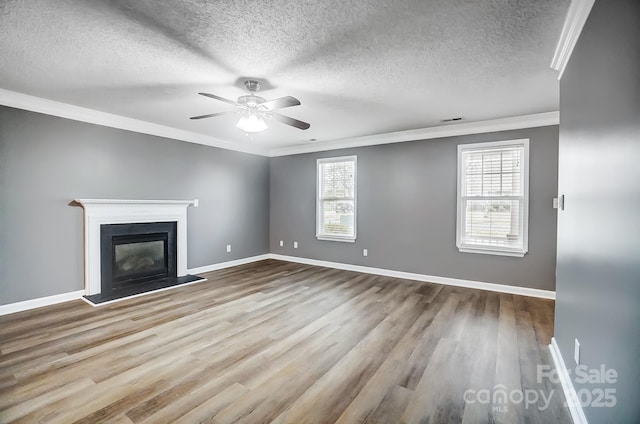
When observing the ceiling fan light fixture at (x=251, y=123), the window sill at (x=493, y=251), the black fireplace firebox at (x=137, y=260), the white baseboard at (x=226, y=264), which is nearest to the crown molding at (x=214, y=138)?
the black fireplace firebox at (x=137, y=260)

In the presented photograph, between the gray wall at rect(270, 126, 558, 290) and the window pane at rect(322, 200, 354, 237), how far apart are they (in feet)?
0.75

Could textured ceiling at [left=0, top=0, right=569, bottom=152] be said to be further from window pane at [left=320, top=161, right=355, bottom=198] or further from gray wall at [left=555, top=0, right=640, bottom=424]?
window pane at [left=320, top=161, right=355, bottom=198]

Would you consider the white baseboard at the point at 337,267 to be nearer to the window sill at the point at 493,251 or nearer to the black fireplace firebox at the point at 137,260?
the black fireplace firebox at the point at 137,260

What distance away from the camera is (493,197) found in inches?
173

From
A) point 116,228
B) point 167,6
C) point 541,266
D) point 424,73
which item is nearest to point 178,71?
point 167,6

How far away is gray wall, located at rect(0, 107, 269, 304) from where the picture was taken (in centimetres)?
346

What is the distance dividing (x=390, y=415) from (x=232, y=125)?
4291 millimetres

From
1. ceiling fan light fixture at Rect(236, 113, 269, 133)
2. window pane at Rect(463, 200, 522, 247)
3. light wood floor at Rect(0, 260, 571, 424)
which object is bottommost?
light wood floor at Rect(0, 260, 571, 424)

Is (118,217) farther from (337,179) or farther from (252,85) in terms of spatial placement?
(337,179)

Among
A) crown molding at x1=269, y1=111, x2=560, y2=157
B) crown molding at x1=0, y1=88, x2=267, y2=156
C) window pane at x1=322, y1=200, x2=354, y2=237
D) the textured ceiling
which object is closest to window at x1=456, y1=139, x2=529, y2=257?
crown molding at x1=269, y1=111, x2=560, y2=157

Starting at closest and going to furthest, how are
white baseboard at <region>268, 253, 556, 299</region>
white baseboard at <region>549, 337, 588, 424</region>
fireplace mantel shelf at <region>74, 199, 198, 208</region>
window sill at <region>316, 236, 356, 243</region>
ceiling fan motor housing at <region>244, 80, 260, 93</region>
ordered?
white baseboard at <region>549, 337, 588, 424</region>, ceiling fan motor housing at <region>244, 80, 260, 93</region>, fireplace mantel shelf at <region>74, 199, 198, 208</region>, white baseboard at <region>268, 253, 556, 299</region>, window sill at <region>316, 236, 356, 243</region>

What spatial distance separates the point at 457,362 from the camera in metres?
2.45

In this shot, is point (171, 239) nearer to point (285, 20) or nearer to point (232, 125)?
point (232, 125)

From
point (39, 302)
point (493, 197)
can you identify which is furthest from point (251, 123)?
point (493, 197)
